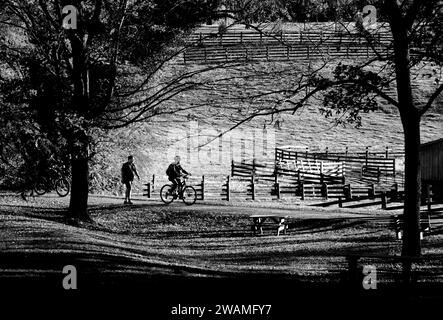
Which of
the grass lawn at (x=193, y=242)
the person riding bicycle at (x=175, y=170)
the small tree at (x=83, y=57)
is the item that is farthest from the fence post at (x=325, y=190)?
the small tree at (x=83, y=57)

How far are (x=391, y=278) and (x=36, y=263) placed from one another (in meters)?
6.82

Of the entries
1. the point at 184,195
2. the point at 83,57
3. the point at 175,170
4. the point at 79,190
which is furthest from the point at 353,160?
the point at 83,57

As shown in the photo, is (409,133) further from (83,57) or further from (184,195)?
(184,195)

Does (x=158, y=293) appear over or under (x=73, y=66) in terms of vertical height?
under

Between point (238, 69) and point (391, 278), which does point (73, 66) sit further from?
point (238, 69)

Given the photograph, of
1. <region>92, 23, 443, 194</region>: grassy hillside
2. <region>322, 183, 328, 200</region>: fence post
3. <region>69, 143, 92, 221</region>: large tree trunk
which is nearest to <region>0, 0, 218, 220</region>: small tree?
<region>69, 143, 92, 221</region>: large tree trunk

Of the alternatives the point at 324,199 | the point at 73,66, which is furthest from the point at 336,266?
the point at 324,199

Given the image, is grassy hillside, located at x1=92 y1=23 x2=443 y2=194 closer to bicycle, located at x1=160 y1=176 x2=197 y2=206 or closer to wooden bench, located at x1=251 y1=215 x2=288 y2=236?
bicycle, located at x1=160 y1=176 x2=197 y2=206

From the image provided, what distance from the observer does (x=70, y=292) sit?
10500 millimetres

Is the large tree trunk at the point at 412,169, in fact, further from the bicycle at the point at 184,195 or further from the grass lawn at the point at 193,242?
the bicycle at the point at 184,195

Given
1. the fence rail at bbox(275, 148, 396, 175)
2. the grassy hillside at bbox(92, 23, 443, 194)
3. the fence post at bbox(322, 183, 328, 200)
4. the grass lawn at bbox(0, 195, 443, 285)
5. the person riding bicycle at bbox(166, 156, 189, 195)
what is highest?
the grassy hillside at bbox(92, 23, 443, 194)

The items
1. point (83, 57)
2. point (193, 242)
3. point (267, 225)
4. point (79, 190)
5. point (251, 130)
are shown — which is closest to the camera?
point (83, 57)

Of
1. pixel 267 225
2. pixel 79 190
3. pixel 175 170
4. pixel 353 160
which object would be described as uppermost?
pixel 353 160

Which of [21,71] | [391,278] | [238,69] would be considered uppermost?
[238,69]
